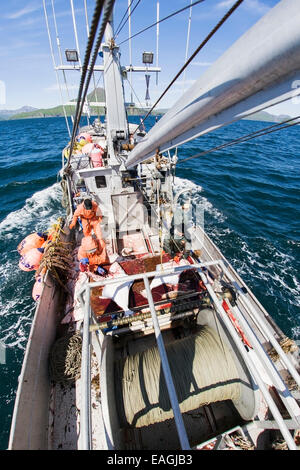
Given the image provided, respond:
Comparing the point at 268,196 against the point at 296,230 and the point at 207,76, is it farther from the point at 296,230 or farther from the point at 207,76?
the point at 207,76

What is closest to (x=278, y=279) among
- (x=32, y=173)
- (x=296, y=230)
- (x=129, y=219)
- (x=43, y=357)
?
(x=296, y=230)

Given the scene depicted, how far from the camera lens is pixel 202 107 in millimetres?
1700

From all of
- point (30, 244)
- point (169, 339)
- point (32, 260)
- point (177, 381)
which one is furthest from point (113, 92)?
point (177, 381)

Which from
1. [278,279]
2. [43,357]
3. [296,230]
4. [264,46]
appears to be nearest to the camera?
[264,46]

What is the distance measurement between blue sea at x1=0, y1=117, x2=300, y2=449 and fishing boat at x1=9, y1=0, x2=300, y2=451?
8.72 ft

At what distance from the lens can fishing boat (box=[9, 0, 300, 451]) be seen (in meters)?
1.41

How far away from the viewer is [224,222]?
42.7ft

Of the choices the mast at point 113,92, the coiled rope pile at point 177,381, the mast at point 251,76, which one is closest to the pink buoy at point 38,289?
the coiled rope pile at point 177,381

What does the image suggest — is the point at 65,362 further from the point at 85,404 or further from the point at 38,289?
the point at 85,404

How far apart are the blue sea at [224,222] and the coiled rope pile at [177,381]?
3800 millimetres

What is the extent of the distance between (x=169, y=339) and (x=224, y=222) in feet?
32.1

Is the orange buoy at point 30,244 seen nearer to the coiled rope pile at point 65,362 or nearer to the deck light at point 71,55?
the coiled rope pile at point 65,362

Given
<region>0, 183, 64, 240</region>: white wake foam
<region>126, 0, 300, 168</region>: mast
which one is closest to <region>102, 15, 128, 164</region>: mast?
<region>126, 0, 300, 168</region>: mast

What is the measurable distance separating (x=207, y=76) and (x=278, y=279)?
1005cm
